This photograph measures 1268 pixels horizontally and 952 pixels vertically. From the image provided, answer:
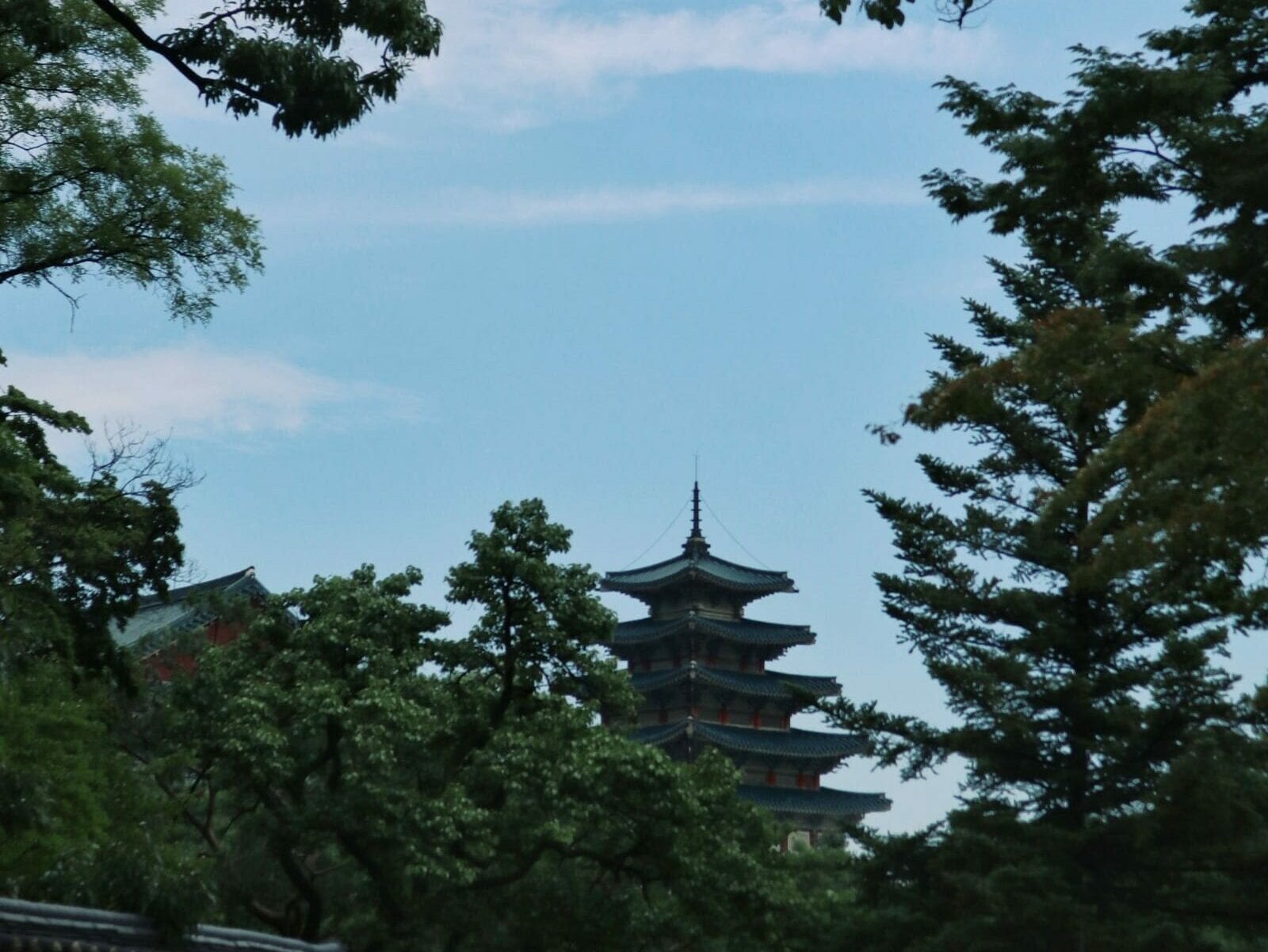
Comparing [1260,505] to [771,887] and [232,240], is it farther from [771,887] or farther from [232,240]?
[771,887]

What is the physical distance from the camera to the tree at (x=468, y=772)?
2258 centimetres

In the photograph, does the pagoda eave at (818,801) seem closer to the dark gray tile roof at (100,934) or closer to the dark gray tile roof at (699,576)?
the dark gray tile roof at (699,576)

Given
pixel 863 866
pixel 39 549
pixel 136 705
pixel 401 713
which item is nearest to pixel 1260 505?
pixel 39 549

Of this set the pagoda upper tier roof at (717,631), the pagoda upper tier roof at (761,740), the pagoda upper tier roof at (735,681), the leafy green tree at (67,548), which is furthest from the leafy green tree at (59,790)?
the pagoda upper tier roof at (717,631)

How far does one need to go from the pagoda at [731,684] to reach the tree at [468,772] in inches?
1064

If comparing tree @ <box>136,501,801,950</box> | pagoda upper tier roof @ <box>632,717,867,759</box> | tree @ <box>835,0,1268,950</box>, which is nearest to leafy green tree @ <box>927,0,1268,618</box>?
tree @ <box>835,0,1268,950</box>

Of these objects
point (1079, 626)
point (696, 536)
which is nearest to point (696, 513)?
point (696, 536)

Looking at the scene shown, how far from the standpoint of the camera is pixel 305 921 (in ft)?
79.8

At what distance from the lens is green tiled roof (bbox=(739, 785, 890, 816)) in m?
52.6

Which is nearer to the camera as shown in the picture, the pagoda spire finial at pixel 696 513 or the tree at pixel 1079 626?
the tree at pixel 1079 626

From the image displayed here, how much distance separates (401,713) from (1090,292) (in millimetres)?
11843

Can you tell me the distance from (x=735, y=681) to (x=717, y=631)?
165cm

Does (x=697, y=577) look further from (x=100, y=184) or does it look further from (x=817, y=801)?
(x=100, y=184)

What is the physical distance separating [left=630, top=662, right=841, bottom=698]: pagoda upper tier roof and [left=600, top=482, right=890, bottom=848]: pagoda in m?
0.04
